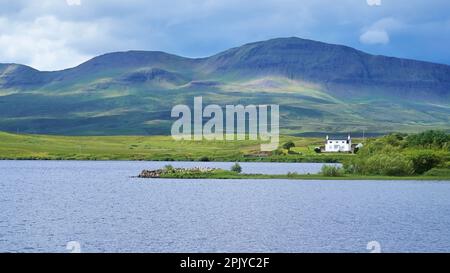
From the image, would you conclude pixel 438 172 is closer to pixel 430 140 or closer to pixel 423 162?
pixel 423 162

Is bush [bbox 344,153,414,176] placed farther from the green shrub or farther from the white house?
the white house

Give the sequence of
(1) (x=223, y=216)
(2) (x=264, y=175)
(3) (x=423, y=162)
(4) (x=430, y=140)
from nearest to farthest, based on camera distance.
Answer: (1) (x=223, y=216) < (2) (x=264, y=175) < (3) (x=423, y=162) < (4) (x=430, y=140)

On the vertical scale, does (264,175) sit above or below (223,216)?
below

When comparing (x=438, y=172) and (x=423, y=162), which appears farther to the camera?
(x=423, y=162)

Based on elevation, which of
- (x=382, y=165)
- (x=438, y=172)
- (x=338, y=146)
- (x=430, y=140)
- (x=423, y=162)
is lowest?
(x=338, y=146)

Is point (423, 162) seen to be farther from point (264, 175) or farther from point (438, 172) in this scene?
point (264, 175)

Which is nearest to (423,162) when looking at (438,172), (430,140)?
(438,172)

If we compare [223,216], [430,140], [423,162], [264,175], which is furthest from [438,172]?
[223,216]

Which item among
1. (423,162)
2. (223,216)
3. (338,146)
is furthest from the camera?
(338,146)

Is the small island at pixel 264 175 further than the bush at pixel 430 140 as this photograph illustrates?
No

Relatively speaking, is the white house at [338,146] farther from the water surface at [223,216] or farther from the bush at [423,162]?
the water surface at [223,216]

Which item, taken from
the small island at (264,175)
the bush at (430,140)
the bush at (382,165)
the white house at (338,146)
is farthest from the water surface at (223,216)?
→ the white house at (338,146)
